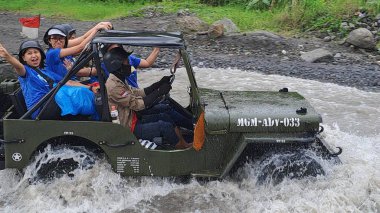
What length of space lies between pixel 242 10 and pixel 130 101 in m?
14.0

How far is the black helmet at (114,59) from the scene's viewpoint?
14.8 ft

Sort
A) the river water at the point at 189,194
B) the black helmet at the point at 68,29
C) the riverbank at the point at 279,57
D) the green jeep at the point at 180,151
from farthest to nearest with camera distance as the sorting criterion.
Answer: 1. the riverbank at the point at 279,57
2. the black helmet at the point at 68,29
3. the river water at the point at 189,194
4. the green jeep at the point at 180,151

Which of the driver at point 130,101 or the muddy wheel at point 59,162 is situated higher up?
the driver at point 130,101

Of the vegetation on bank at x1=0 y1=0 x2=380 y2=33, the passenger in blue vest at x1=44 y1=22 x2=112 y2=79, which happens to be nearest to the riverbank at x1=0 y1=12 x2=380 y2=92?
the vegetation on bank at x1=0 y1=0 x2=380 y2=33

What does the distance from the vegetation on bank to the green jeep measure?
1039 cm

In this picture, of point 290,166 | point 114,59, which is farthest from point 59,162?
point 290,166

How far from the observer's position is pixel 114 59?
453 cm

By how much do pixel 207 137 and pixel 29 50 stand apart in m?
1.96

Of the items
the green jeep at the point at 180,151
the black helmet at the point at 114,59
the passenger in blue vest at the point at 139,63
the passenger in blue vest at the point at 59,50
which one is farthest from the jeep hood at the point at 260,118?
the passenger in blue vest at the point at 59,50

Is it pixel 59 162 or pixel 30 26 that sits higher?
pixel 30 26

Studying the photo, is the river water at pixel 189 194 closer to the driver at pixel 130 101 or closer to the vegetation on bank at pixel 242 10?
the driver at pixel 130 101

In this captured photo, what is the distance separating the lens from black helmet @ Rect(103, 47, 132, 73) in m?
4.52

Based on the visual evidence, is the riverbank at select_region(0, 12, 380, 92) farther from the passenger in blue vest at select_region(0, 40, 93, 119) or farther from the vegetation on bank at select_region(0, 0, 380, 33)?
the passenger in blue vest at select_region(0, 40, 93, 119)

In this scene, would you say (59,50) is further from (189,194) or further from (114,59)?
(189,194)
